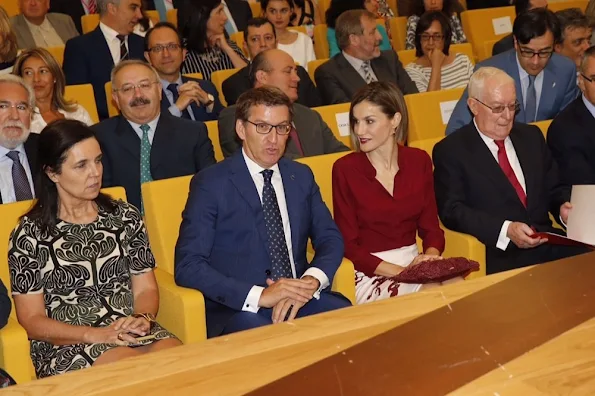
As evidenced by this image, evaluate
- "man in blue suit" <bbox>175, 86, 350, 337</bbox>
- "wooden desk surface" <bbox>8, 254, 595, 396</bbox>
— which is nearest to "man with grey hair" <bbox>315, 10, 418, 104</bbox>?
"man in blue suit" <bbox>175, 86, 350, 337</bbox>

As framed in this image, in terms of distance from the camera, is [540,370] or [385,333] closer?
[540,370]

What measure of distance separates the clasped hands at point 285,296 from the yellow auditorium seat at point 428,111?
2035mm

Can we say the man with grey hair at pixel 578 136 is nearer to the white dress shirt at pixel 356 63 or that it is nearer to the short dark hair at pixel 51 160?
the white dress shirt at pixel 356 63

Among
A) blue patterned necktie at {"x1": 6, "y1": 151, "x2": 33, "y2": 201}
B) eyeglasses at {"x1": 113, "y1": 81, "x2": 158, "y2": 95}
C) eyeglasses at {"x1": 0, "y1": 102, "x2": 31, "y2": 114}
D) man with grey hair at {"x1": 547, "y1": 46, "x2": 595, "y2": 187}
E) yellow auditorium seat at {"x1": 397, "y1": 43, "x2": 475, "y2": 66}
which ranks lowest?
man with grey hair at {"x1": 547, "y1": 46, "x2": 595, "y2": 187}

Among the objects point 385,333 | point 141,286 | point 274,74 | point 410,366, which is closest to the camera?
point 410,366

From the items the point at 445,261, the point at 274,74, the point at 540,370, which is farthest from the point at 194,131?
the point at 540,370

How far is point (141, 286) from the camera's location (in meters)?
3.37

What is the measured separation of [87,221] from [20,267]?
0.98 feet

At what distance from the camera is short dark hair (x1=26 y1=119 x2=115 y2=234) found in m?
3.23

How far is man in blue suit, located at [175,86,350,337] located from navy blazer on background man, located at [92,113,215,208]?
881mm

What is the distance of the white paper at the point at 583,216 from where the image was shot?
3.63m

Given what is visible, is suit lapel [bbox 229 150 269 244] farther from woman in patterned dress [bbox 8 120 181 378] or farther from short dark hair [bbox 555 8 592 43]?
short dark hair [bbox 555 8 592 43]

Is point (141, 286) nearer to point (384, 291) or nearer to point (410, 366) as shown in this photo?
point (384, 291)

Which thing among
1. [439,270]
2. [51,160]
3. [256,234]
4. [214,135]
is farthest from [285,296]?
[214,135]
